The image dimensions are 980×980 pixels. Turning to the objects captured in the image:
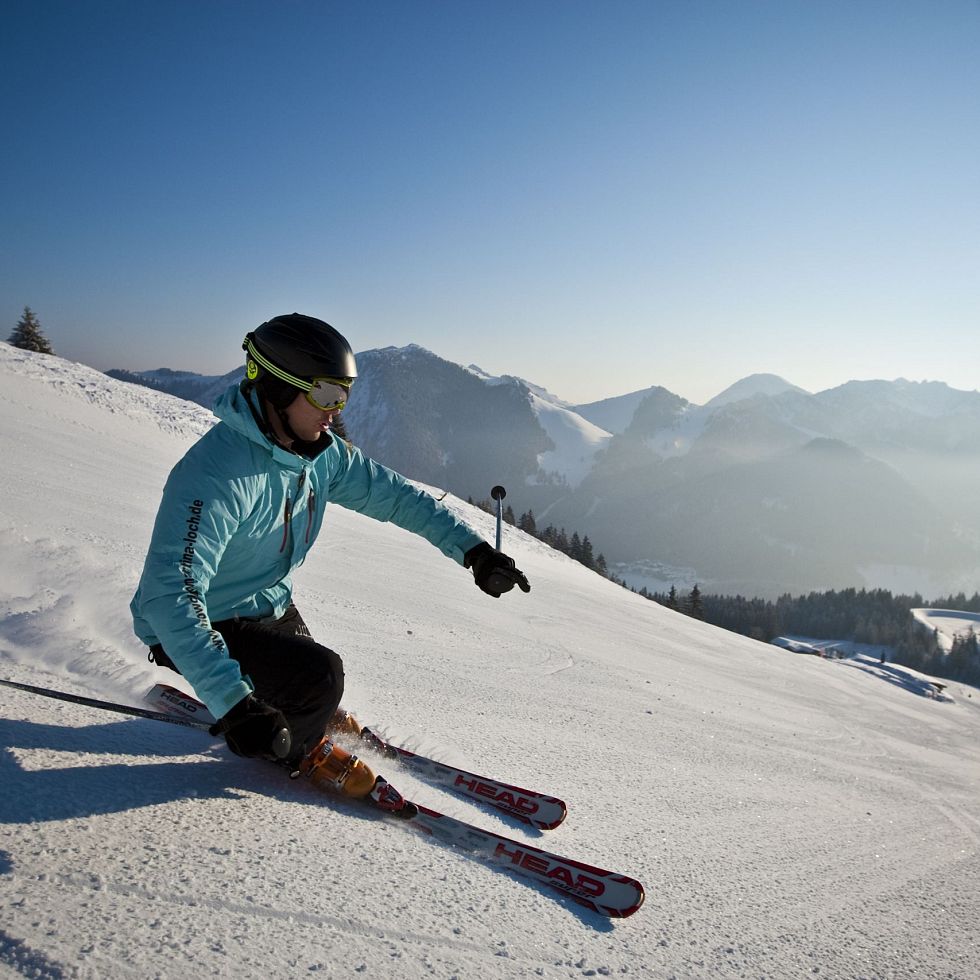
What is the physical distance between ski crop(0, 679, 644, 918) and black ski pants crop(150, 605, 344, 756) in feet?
1.24

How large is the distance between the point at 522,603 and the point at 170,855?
978cm

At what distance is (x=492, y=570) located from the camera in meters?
3.27

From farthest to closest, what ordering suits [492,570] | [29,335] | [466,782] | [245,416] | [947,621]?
[947,621], [29,335], [492,570], [466,782], [245,416]

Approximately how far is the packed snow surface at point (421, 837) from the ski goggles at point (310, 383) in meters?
1.53

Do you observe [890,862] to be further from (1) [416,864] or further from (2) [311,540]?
(2) [311,540]

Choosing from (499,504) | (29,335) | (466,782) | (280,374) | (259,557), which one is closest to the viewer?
(280,374)

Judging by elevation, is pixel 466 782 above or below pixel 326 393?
below

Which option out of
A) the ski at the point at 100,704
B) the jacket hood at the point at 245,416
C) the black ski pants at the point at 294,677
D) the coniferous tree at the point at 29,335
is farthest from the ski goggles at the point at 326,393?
the coniferous tree at the point at 29,335

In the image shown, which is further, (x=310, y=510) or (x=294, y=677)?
(x=310, y=510)

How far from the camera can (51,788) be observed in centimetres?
178

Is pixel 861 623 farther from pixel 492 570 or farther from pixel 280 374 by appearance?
pixel 280 374

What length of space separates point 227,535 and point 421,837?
1.35 m

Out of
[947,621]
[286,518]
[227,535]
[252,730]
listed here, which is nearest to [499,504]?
[286,518]

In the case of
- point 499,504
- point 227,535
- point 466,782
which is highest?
point 499,504
